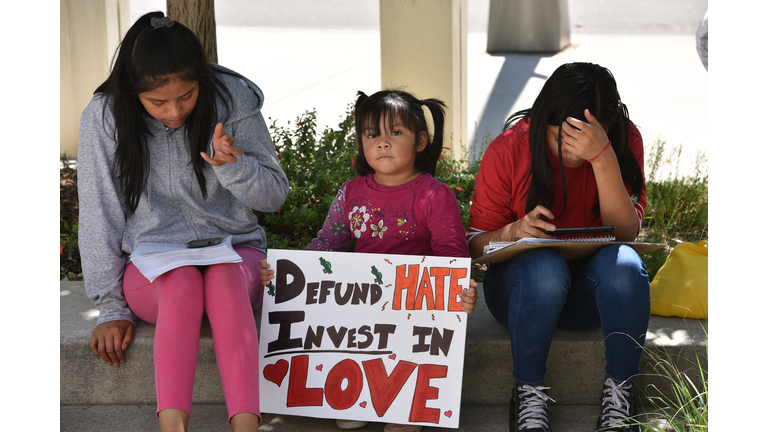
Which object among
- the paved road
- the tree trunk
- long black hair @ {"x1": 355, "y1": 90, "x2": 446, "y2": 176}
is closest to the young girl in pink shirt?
long black hair @ {"x1": 355, "y1": 90, "x2": 446, "y2": 176}

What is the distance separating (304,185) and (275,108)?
5.03 metres

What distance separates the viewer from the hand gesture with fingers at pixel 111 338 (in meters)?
2.56

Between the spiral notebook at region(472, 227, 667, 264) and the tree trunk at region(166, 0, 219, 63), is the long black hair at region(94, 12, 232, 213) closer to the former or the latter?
the spiral notebook at region(472, 227, 667, 264)

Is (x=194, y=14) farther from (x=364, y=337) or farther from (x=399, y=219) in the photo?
(x=364, y=337)

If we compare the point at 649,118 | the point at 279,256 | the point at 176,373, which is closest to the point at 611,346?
the point at 279,256

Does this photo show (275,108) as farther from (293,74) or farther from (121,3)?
(121,3)

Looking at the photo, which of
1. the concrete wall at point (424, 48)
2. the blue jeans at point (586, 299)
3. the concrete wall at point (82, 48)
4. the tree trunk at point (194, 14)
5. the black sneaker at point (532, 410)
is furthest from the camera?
the concrete wall at point (82, 48)

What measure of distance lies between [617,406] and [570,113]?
102cm

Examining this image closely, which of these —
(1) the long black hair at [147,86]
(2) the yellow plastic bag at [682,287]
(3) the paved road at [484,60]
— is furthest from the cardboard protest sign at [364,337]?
(3) the paved road at [484,60]

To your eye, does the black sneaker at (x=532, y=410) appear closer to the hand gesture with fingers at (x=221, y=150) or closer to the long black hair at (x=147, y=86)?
the hand gesture with fingers at (x=221, y=150)

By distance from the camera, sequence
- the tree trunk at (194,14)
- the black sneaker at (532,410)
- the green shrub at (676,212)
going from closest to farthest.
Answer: the black sneaker at (532,410) < the tree trunk at (194,14) < the green shrub at (676,212)

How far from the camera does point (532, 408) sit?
7.96 ft

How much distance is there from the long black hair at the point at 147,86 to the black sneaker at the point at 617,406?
1657 millimetres

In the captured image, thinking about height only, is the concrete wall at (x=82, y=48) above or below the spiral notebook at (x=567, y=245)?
above
